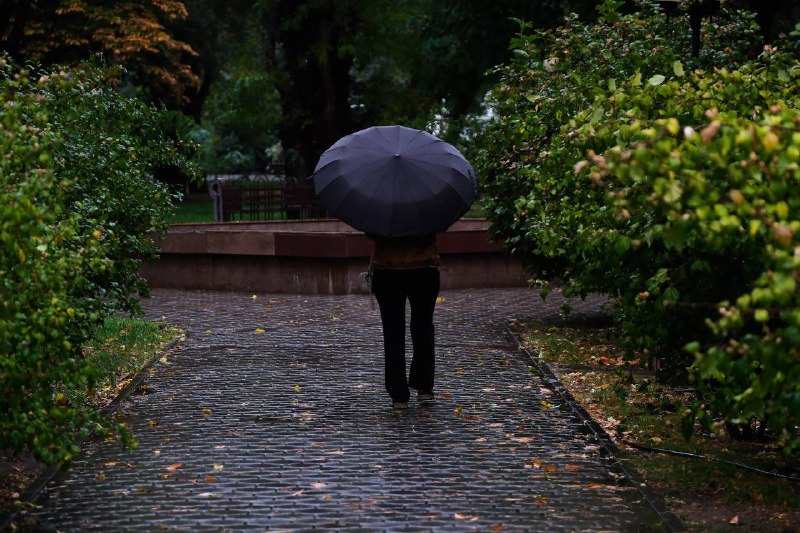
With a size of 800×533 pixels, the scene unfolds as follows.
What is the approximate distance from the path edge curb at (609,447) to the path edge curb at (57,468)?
3113mm

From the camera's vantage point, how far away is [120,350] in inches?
475

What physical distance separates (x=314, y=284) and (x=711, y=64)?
7.06 metres

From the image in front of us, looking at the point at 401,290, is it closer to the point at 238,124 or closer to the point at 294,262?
the point at 294,262

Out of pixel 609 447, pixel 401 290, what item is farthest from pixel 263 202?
pixel 609 447

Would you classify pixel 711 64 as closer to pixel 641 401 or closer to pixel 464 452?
pixel 641 401

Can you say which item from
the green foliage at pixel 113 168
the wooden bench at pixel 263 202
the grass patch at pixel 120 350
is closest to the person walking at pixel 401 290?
the grass patch at pixel 120 350

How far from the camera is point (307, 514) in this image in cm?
648

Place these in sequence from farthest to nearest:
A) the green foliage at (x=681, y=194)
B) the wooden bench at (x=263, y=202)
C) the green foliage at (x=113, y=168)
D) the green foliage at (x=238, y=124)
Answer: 1. the green foliage at (x=238, y=124)
2. the wooden bench at (x=263, y=202)
3. the green foliage at (x=113, y=168)
4. the green foliage at (x=681, y=194)

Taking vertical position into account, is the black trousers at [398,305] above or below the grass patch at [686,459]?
above

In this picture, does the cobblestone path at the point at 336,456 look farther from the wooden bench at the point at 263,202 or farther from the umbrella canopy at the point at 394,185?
the wooden bench at the point at 263,202

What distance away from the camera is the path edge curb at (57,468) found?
6461 mm

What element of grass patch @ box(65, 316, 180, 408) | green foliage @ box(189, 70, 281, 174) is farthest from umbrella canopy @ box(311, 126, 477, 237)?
green foliage @ box(189, 70, 281, 174)

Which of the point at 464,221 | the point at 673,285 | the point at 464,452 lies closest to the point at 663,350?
the point at 673,285

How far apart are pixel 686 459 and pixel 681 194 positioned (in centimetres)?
331
